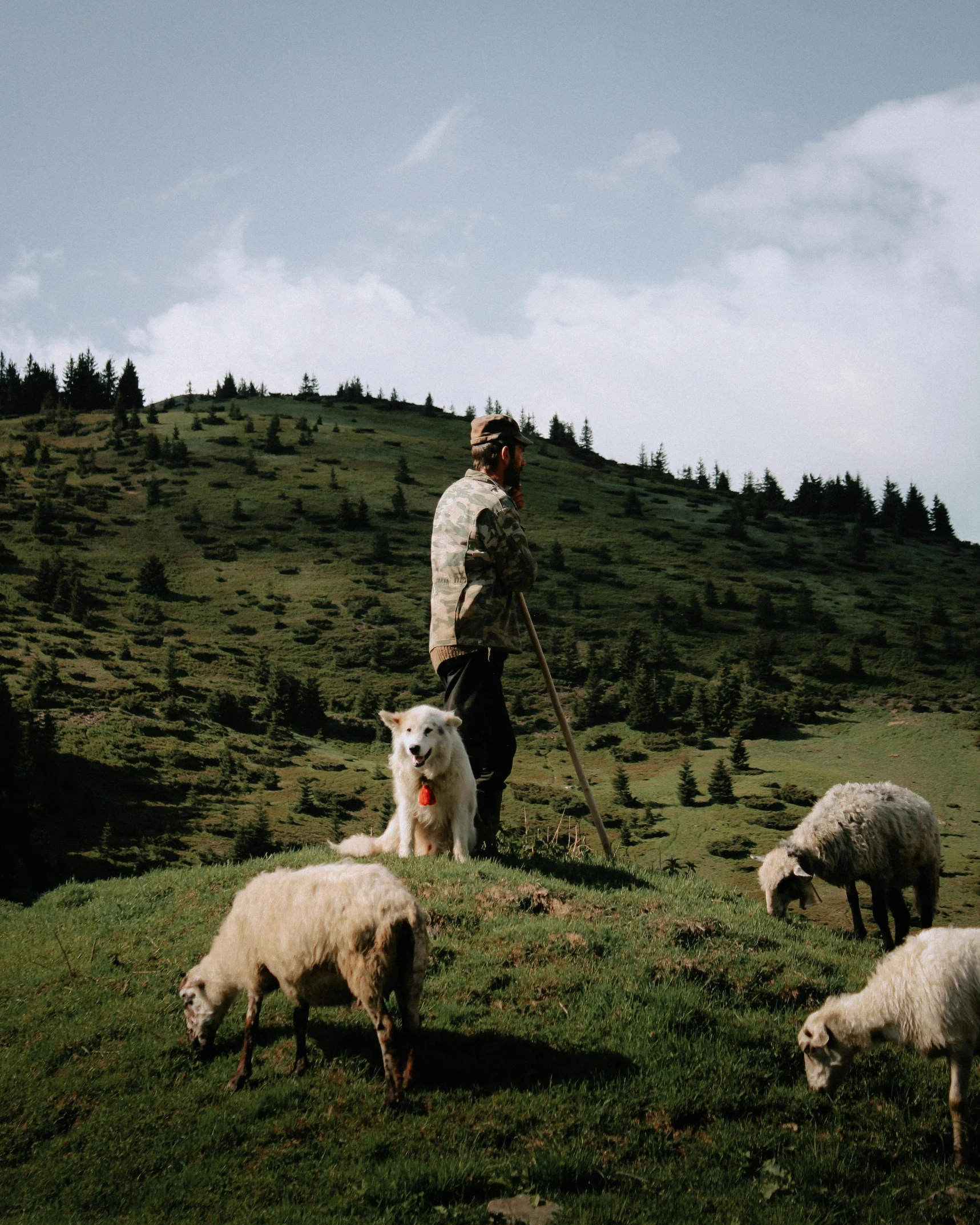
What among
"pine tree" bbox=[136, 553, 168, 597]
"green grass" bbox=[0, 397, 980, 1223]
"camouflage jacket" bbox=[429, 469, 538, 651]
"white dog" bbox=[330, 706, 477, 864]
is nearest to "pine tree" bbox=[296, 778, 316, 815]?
"green grass" bbox=[0, 397, 980, 1223]

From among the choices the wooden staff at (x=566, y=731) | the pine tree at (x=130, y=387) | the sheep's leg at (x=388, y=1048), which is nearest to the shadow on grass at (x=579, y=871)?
the wooden staff at (x=566, y=731)

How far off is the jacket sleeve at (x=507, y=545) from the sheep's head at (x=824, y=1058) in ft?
16.3

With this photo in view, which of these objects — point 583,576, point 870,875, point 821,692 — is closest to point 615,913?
point 870,875

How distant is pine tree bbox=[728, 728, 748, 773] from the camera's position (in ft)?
205

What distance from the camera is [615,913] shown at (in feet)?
28.5

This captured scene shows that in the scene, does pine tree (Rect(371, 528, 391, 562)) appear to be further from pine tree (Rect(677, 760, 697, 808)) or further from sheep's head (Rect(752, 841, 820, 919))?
sheep's head (Rect(752, 841, 820, 919))

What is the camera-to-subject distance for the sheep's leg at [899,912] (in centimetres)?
1060

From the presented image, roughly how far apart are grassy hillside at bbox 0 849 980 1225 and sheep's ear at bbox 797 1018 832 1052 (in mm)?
270

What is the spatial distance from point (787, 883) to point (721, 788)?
45.3 metres

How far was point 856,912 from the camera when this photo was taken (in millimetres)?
11758

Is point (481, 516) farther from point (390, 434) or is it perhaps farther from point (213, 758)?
point (390, 434)

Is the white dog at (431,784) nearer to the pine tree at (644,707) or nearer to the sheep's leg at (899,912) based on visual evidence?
the sheep's leg at (899,912)

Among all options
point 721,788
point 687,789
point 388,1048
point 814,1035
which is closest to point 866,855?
point 814,1035

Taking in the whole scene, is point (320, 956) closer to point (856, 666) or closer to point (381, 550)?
point (856, 666)
